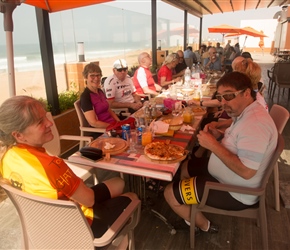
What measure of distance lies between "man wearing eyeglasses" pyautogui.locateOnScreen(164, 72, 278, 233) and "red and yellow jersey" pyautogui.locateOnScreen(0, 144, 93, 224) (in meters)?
0.89

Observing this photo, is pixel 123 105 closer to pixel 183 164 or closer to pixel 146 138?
pixel 183 164

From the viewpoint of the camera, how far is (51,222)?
1114 mm

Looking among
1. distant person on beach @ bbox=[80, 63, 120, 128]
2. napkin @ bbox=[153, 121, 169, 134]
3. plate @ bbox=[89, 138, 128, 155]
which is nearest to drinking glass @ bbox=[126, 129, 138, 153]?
plate @ bbox=[89, 138, 128, 155]

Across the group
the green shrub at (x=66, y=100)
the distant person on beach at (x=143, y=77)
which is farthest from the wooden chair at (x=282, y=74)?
the green shrub at (x=66, y=100)

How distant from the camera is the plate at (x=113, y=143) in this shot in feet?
5.73

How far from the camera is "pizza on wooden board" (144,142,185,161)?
1.60 meters

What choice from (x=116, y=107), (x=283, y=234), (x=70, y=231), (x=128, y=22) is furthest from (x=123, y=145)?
(x=128, y=22)

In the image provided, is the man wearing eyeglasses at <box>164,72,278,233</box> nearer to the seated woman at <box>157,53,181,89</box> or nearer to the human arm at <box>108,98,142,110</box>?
the human arm at <box>108,98,142,110</box>

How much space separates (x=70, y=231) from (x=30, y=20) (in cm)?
334

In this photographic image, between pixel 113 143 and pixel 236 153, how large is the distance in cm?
90

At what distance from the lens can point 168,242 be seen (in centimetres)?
195

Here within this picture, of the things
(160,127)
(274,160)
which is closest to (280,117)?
(274,160)

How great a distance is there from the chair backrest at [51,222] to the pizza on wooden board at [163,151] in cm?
65

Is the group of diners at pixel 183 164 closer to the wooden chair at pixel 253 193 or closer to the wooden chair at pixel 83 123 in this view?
the wooden chair at pixel 253 193
